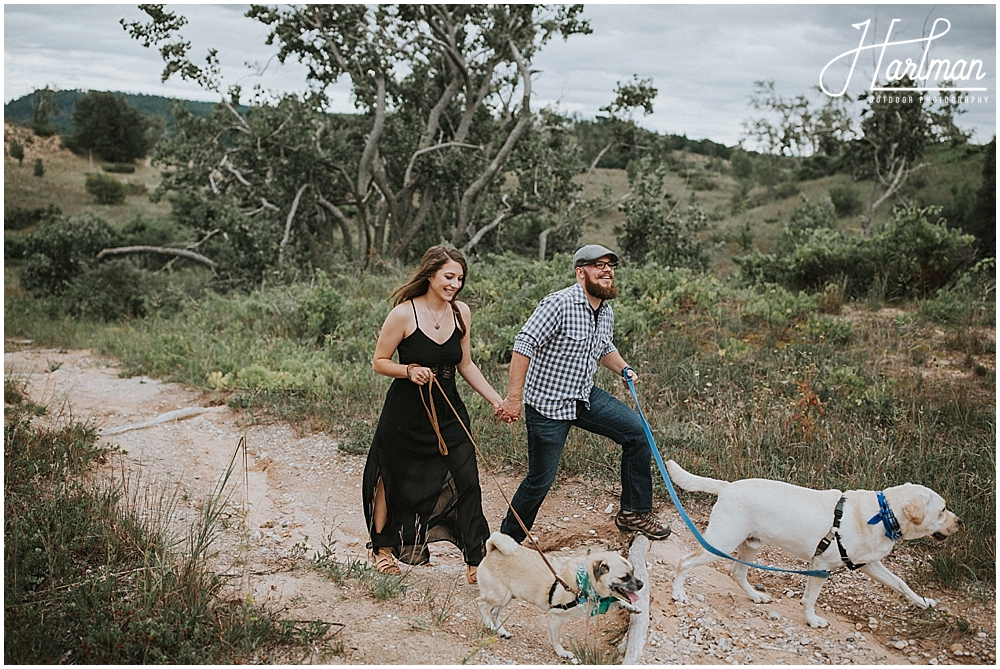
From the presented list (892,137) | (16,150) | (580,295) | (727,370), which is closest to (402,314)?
(580,295)

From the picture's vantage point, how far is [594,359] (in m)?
4.95

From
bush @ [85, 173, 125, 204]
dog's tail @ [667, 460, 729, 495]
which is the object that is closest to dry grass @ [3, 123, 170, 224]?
bush @ [85, 173, 125, 204]

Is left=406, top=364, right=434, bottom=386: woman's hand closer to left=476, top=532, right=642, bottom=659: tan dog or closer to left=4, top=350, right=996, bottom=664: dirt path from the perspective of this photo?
left=476, top=532, right=642, bottom=659: tan dog

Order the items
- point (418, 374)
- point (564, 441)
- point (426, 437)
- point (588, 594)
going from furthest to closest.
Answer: point (564, 441), point (426, 437), point (418, 374), point (588, 594)

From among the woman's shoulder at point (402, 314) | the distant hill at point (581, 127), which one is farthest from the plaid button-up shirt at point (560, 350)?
the distant hill at point (581, 127)

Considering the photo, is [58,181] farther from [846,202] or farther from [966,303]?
[966,303]

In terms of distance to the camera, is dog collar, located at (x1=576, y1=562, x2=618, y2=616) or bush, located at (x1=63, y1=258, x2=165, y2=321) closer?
dog collar, located at (x1=576, y1=562, x2=618, y2=616)

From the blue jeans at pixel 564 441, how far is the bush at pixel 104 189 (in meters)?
35.2

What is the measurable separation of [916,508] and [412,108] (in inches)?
669

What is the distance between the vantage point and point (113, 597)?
402 centimetres

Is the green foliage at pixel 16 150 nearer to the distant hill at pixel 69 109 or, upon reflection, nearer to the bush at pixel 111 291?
the distant hill at pixel 69 109

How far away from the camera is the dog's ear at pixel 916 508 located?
3.97 metres

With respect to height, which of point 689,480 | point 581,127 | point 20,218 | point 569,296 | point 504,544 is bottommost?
point 20,218

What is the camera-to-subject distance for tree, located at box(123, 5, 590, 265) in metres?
16.9
